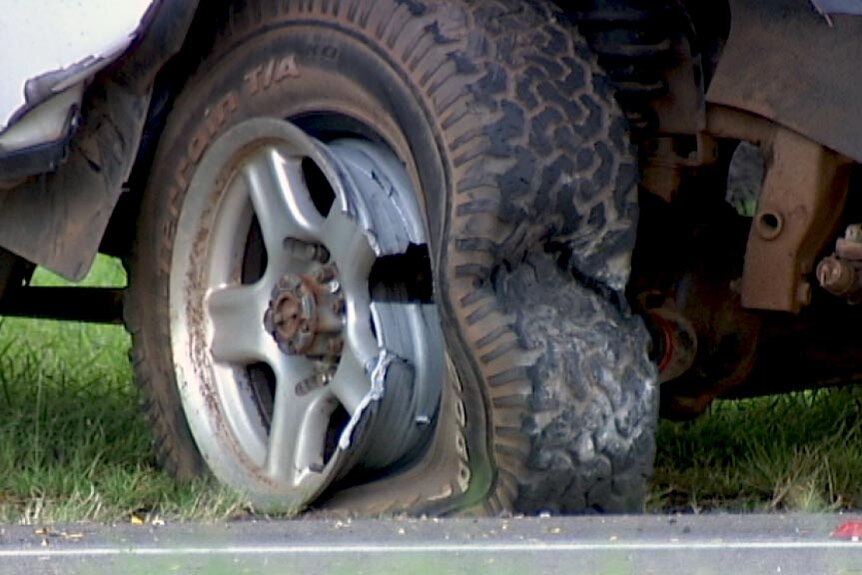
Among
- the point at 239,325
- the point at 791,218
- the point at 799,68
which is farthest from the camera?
the point at 239,325

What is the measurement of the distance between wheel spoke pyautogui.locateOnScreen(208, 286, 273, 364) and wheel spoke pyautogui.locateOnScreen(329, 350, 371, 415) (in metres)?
0.26

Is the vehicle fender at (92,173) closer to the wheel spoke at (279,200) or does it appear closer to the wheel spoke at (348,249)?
the wheel spoke at (279,200)

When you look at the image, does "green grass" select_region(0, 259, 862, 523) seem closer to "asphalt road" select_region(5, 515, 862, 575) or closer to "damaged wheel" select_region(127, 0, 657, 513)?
"damaged wheel" select_region(127, 0, 657, 513)

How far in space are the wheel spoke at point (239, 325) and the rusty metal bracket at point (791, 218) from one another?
106cm

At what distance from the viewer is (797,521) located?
3.48m

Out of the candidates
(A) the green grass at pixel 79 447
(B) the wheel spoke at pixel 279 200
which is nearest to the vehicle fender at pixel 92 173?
(B) the wheel spoke at pixel 279 200

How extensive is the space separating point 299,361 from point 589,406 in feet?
2.47

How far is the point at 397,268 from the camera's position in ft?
13.8

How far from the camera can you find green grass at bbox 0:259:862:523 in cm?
428

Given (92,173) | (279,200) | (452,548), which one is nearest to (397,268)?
(279,200)

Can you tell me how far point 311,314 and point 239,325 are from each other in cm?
32

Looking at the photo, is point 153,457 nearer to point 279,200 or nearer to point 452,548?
point 279,200

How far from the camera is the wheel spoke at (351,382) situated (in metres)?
4.04

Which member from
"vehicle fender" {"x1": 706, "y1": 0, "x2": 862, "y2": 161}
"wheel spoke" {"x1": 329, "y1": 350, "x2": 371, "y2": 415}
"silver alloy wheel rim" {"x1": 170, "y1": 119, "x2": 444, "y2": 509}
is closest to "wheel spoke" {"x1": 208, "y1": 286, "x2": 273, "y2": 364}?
"silver alloy wheel rim" {"x1": 170, "y1": 119, "x2": 444, "y2": 509}
